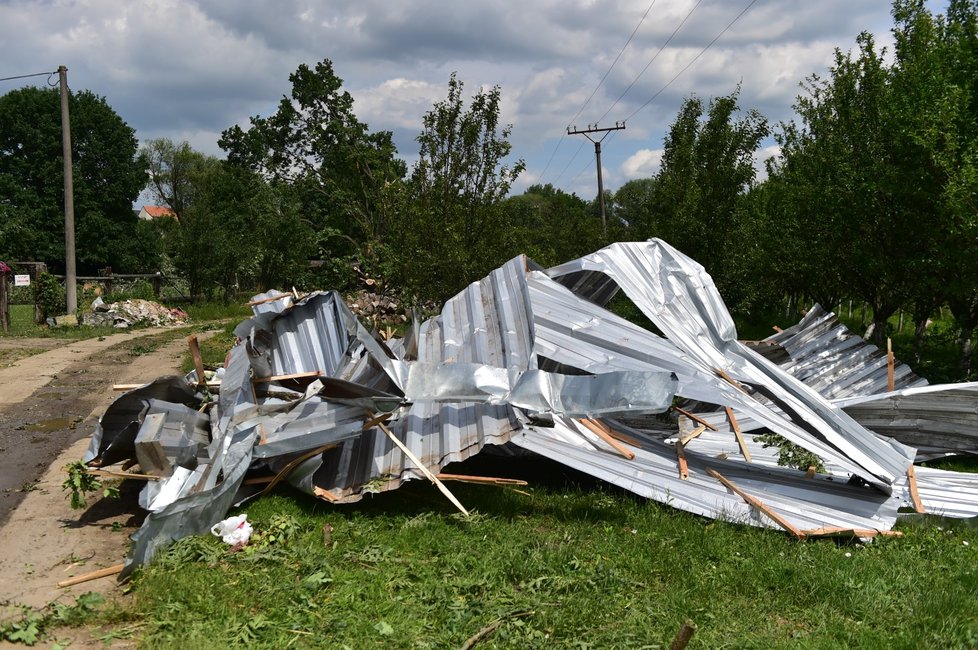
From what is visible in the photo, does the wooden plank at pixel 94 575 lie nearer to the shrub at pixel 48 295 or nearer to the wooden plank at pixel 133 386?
the wooden plank at pixel 133 386

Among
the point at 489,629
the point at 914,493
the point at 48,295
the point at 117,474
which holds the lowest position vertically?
the point at 489,629

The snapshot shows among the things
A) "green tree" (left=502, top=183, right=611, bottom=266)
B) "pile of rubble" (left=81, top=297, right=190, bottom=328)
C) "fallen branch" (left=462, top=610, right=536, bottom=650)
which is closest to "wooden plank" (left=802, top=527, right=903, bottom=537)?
"fallen branch" (left=462, top=610, right=536, bottom=650)

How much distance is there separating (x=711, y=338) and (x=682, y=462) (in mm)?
1373

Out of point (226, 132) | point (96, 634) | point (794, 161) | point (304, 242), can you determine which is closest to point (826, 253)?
point (794, 161)

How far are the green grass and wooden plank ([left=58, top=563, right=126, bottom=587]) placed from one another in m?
0.26

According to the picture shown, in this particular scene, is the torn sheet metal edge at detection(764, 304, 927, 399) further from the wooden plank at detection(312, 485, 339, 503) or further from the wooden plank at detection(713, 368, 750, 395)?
the wooden plank at detection(312, 485, 339, 503)

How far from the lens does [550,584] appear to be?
4.32 m

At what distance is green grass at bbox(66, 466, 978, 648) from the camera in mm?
3832

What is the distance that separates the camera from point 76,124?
42125 millimetres

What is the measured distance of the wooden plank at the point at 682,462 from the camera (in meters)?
5.56

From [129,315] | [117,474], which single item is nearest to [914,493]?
[117,474]

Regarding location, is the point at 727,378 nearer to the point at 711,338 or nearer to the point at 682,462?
the point at 682,462

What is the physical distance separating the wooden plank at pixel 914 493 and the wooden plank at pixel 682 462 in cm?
153

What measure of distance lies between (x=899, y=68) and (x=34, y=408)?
11582 millimetres
